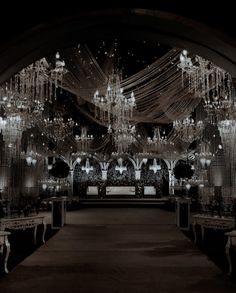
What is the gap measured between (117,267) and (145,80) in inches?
180

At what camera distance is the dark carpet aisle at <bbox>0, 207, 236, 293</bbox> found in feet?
16.2

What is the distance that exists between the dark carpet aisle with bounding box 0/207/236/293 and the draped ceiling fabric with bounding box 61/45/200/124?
129 inches

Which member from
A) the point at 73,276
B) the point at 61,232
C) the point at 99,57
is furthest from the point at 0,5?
the point at 61,232

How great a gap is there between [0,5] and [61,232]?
7.96 meters

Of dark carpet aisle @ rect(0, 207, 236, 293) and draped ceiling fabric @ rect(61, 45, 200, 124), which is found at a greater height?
draped ceiling fabric @ rect(61, 45, 200, 124)

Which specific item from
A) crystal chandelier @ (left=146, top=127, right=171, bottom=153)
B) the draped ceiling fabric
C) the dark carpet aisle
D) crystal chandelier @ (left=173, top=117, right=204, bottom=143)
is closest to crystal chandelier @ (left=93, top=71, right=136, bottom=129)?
the draped ceiling fabric

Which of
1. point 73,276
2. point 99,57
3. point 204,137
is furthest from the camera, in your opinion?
point 204,137

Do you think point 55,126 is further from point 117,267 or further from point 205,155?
point 117,267

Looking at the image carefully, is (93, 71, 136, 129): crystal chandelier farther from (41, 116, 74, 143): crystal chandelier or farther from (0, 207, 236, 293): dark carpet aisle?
(41, 116, 74, 143): crystal chandelier

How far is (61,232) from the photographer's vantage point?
417 inches

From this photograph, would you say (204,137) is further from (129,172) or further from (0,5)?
(0,5)

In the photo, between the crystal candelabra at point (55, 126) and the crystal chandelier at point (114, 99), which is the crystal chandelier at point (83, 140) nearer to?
the crystal candelabra at point (55, 126)

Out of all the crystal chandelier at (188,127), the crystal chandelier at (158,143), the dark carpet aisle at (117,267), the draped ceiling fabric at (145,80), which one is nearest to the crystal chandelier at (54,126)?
the crystal chandelier at (188,127)

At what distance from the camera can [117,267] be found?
20.1 ft
